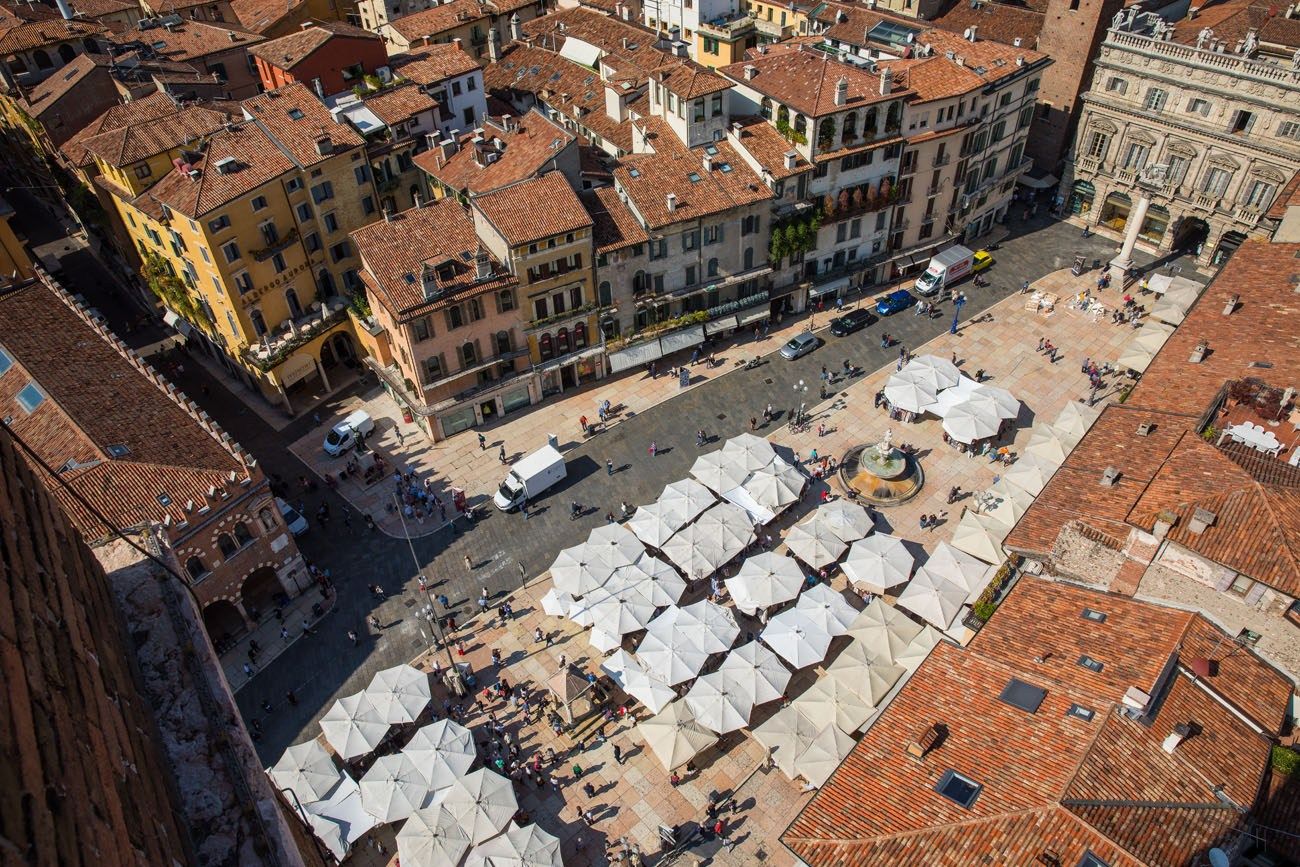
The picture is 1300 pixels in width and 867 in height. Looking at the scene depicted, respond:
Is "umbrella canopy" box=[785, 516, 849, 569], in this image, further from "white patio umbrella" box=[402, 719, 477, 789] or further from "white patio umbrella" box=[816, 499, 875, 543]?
"white patio umbrella" box=[402, 719, 477, 789]

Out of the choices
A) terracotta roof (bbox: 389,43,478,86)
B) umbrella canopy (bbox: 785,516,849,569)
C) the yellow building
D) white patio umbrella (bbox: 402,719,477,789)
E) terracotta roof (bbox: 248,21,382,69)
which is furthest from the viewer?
terracotta roof (bbox: 389,43,478,86)

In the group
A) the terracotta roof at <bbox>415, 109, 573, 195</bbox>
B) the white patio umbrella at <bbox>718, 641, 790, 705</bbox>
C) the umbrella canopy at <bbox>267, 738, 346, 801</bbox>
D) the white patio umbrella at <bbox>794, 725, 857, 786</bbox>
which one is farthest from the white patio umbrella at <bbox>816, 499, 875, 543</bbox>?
the terracotta roof at <bbox>415, 109, 573, 195</bbox>

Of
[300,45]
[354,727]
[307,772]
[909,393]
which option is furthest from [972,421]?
[300,45]

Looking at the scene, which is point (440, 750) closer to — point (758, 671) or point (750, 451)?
point (758, 671)

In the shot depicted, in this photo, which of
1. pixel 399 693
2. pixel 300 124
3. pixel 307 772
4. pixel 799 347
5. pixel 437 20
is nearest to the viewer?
pixel 307 772

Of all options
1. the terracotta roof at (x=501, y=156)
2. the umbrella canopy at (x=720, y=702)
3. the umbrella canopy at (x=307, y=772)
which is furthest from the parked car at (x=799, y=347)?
the umbrella canopy at (x=307, y=772)

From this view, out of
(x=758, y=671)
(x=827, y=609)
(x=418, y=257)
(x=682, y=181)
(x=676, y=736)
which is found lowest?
(x=676, y=736)
